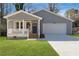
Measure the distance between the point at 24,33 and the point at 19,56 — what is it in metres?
3.29

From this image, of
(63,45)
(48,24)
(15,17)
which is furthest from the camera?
(15,17)

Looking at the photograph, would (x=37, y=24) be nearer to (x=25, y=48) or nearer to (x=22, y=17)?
(x=22, y=17)

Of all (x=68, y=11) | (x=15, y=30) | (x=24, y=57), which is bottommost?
(x=24, y=57)

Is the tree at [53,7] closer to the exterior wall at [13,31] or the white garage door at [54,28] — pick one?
the white garage door at [54,28]

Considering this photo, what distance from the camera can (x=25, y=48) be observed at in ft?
38.9

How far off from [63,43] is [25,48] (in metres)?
1.96

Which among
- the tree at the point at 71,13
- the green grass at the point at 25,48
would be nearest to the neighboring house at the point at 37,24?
the tree at the point at 71,13

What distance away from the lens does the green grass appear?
36.5 ft

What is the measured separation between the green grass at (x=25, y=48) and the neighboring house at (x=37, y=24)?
58 cm

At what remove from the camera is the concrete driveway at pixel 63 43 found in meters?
11.9

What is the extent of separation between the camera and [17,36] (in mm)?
13750

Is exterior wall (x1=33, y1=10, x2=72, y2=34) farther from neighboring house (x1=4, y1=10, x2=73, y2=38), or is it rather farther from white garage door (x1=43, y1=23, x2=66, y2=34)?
white garage door (x1=43, y1=23, x2=66, y2=34)

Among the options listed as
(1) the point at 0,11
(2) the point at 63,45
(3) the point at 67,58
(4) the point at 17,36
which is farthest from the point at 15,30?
(3) the point at 67,58

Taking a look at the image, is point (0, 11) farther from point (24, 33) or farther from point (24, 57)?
point (24, 57)
